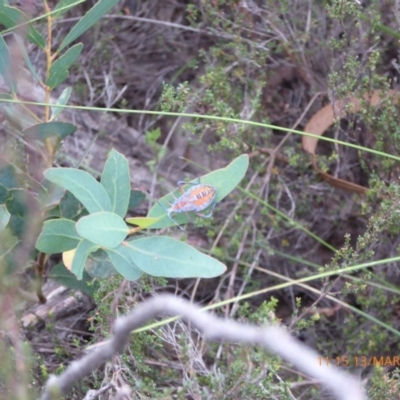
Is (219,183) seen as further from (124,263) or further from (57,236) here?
(57,236)

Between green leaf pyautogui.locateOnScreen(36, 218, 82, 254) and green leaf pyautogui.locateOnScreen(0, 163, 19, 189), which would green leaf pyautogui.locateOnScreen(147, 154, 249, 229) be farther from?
green leaf pyautogui.locateOnScreen(0, 163, 19, 189)

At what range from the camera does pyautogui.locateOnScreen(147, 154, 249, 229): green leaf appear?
4.38 feet

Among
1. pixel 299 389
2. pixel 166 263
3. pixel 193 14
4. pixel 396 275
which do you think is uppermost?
pixel 193 14

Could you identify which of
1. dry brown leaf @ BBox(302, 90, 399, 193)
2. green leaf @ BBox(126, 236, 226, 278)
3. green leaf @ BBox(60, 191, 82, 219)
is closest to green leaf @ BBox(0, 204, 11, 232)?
green leaf @ BBox(60, 191, 82, 219)

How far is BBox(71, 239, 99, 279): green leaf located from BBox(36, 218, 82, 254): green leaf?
7 centimetres

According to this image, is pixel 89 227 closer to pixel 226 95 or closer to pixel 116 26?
pixel 226 95

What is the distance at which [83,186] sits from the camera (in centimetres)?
132

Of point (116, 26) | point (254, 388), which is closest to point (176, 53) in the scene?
point (116, 26)

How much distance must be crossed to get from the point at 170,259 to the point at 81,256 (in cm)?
20

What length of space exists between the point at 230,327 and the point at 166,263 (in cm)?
49

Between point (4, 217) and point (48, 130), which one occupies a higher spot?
point (48, 130)

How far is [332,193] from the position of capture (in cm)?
223

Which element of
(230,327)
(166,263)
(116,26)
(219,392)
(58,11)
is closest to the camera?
(230,327)

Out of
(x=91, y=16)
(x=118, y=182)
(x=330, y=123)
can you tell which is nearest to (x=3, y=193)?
(x=118, y=182)
